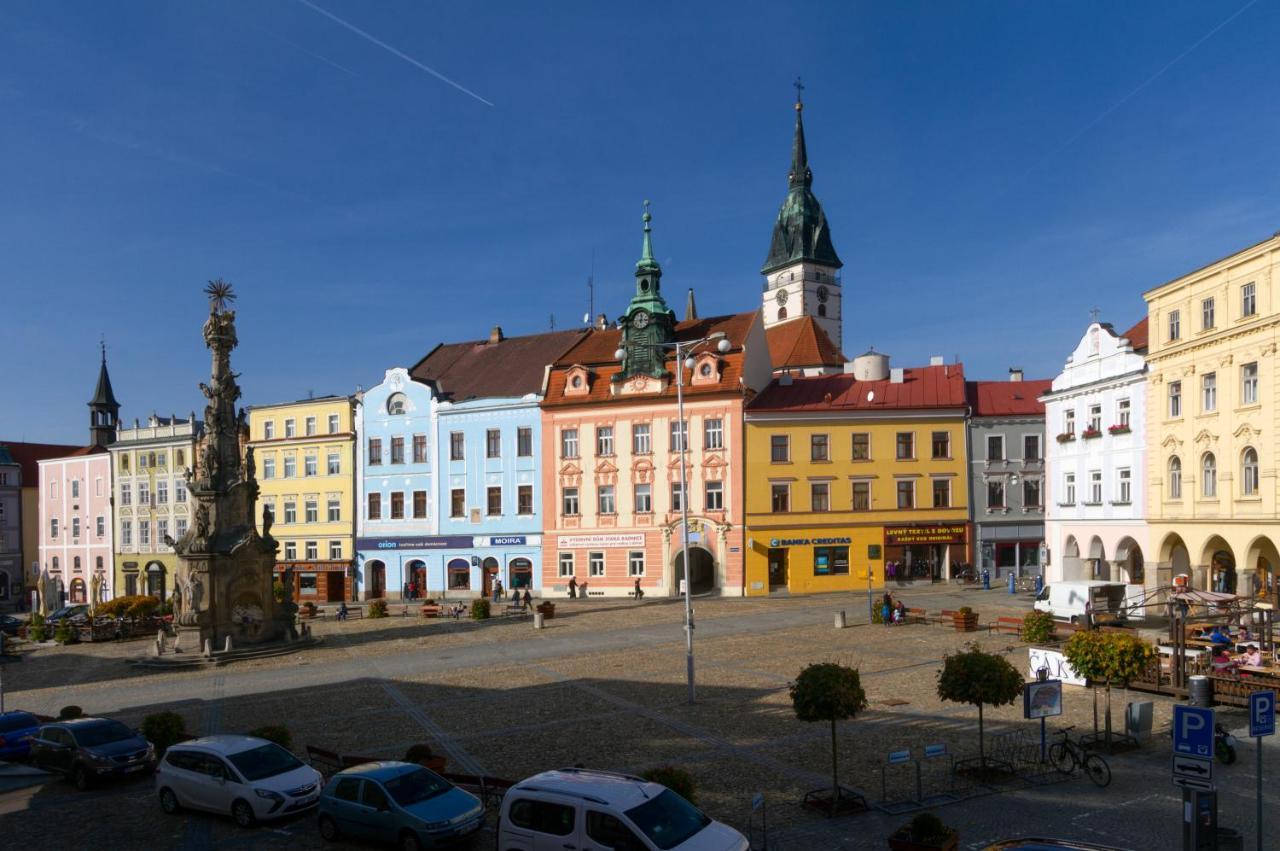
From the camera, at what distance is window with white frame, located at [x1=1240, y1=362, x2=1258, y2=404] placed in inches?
1359

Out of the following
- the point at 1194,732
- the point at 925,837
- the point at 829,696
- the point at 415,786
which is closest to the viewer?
the point at 1194,732

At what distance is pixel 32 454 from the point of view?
94375mm

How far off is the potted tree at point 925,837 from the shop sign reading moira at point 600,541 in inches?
1652

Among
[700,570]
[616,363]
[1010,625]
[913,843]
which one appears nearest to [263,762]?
[913,843]

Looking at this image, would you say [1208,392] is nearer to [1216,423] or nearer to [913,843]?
[1216,423]

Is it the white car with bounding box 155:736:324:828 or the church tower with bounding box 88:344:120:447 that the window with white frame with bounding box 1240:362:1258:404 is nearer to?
the white car with bounding box 155:736:324:828

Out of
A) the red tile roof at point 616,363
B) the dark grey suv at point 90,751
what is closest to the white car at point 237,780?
the dark grey suv at point 90,751

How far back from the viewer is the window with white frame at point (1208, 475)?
1448 inches

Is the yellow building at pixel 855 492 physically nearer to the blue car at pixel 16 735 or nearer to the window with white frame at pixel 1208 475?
the window with white frame at pixel 1208 475

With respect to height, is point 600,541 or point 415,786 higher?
point 600,541

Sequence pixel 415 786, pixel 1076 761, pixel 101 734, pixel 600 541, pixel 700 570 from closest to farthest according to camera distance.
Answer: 1. pixel 415 786
2. pixel 1076 761
3. pixel 101 734
4. pixel 600 541
5. pixel 700 570

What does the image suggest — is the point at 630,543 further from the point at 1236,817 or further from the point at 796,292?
the point at 796,292

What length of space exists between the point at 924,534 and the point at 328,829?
43.8m

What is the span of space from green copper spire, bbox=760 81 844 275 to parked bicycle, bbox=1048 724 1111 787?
104441 millimetres
